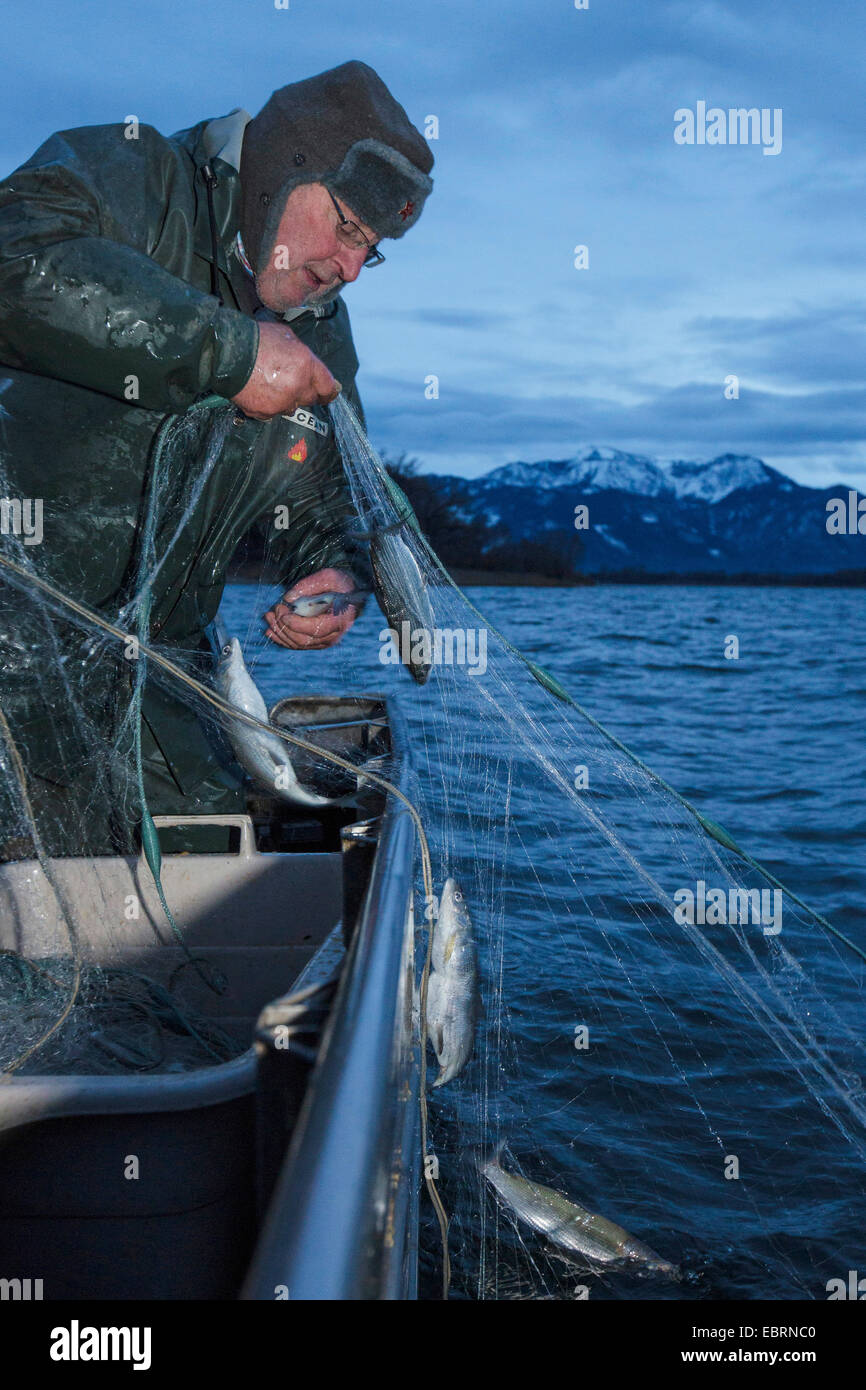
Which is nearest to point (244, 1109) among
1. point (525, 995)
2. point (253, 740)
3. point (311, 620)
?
point (253, 740)

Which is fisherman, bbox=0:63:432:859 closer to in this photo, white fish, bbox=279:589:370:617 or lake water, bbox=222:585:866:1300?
white fish, bbox=279:589:370:617

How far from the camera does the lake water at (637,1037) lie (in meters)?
3.39

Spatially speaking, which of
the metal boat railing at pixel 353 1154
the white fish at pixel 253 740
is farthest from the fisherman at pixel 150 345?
the metal boat railing at pixel 353 1154

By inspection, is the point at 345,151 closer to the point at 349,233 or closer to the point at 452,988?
the point at 349,233

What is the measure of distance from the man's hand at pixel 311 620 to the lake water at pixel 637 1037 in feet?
1.04

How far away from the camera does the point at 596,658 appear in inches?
770

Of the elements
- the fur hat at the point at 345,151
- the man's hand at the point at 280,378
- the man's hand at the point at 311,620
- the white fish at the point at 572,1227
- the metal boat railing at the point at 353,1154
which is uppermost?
the fur hat at the point at 345,151

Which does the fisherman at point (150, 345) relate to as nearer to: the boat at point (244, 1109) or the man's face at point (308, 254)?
the man's face at point (308, 254)

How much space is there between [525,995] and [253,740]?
6.20 ft

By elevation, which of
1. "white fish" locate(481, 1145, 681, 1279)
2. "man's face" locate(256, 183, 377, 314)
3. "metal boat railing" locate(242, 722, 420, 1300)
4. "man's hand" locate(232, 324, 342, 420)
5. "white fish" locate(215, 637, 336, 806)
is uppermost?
"man's face" locate(256, 183, 377, 314)

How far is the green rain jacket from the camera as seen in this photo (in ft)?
8.53

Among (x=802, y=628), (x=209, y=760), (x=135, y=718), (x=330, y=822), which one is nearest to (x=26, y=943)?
(x=135, y=718)

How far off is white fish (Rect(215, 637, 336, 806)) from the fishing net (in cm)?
8

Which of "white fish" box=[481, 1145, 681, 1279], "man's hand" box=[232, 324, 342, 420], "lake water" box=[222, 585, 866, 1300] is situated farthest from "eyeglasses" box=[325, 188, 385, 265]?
"white fish" box=[481, 1145, 681, 1279]
